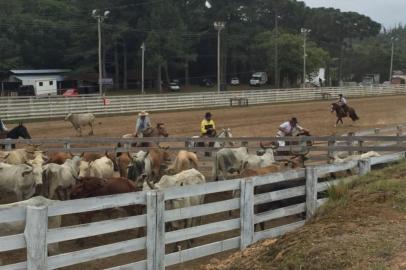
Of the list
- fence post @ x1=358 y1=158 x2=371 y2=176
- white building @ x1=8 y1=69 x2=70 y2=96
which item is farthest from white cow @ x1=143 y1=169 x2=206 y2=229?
white building @ x1=8 y1=69 x2=70 y2=96

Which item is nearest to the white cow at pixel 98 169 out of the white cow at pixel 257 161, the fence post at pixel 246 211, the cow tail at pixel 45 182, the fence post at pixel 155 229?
the cow tail at pixel 45 182

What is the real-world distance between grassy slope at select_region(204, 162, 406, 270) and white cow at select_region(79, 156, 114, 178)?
539 centimetres

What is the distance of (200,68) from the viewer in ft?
338

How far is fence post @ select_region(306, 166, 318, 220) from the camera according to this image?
8.90m

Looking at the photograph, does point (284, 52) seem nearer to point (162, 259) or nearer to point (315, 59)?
point (315, 59)

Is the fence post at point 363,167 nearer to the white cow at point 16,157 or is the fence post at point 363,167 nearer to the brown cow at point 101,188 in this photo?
the brown cow at point 101,188

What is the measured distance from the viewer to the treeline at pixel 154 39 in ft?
270

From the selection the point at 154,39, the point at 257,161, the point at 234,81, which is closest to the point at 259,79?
the point at 234,81

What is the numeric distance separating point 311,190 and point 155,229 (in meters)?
3.31

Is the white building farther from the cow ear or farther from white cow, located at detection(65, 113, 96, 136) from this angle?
the cow ear

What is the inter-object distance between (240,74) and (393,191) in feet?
317

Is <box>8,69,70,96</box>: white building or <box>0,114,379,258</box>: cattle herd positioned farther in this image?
<box>8,69,70,96</box>: white building

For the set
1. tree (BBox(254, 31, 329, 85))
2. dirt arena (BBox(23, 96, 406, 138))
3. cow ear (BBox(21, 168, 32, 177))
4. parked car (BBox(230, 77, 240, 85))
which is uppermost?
tree (BBox(254, 31, 329, 85))

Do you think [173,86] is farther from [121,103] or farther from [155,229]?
[155,229]
